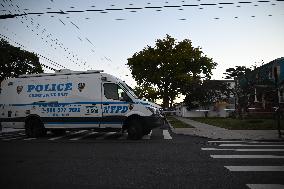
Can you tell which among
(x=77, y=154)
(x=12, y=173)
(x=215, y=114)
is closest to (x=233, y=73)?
(x=215, y=114)

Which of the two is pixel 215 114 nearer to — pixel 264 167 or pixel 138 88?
pixel 138 88

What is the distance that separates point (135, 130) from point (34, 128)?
5286 millimetres

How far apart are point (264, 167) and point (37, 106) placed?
11.0 metres

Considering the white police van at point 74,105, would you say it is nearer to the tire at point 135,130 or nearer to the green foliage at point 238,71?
the tire at point 135,130

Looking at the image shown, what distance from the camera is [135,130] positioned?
41.6 ft

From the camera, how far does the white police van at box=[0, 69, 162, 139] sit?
12828 mm

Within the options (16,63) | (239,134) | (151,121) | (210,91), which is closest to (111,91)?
(151,121)

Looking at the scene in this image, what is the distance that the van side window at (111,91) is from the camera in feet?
43.0

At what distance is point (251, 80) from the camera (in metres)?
32.3

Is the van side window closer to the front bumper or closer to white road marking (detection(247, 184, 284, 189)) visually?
the front bumper

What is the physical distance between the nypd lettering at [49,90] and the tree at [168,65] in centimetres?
3757

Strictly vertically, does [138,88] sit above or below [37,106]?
above

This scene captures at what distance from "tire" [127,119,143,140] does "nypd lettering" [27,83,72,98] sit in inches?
139

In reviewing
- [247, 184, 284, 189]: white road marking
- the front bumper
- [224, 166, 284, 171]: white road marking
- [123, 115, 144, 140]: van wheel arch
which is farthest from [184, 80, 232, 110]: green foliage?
[247, 184, 284, 189]: white road marking
